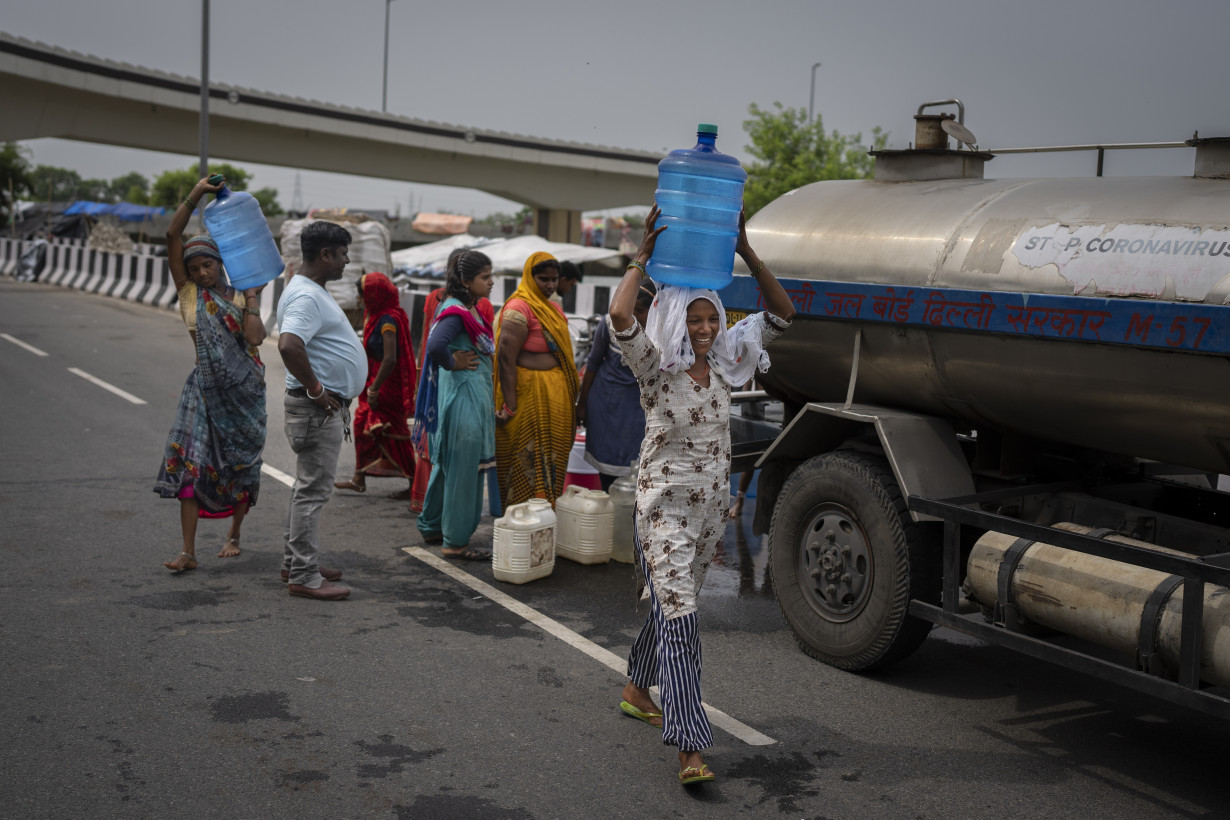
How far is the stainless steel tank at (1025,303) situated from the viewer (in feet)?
13.6

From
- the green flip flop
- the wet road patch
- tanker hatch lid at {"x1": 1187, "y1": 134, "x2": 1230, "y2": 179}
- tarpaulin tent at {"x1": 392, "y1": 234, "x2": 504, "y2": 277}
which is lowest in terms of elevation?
the wet road patch

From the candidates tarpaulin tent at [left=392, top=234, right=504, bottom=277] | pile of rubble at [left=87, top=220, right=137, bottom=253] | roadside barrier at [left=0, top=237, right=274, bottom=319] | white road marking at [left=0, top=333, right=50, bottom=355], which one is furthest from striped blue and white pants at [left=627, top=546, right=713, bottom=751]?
pile of rubble at [left=87, top=220, right=137, bottom=253]

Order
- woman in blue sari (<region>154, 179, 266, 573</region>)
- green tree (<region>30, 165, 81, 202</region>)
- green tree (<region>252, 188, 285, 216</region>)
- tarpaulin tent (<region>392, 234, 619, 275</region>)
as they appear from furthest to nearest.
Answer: green tree (<region>30, 165, 81, 202</region>) → green tree (<region>252, 188, 285, 216</region>) → tarpaulin tent (<region>392, 234, 619, 275</region>) → woman in blue sari (<region>154, 179, 266, 573</region>)

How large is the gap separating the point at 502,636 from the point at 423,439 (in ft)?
7.75

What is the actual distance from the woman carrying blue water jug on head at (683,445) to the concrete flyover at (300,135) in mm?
32972

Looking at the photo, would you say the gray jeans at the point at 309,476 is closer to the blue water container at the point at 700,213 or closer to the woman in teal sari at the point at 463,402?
the woman in teal sari at the point at 463,402

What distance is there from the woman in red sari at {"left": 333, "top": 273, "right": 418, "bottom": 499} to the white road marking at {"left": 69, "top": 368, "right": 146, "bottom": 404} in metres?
4.94

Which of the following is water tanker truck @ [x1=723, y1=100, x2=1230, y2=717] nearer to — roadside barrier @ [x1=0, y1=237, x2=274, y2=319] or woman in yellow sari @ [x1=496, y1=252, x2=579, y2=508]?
woman in yellow sari @ [x1=496, y1=252, x2=579, y2=508]

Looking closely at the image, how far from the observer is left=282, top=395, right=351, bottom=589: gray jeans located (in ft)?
19.9

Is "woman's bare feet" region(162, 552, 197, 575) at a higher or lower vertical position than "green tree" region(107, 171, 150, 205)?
lower

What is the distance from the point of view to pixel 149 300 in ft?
85.9

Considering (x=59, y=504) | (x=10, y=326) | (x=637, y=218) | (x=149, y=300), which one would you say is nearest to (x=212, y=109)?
(x=149, y=300)

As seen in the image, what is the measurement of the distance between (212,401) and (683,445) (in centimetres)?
337

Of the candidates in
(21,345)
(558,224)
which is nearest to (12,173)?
(558,224)
